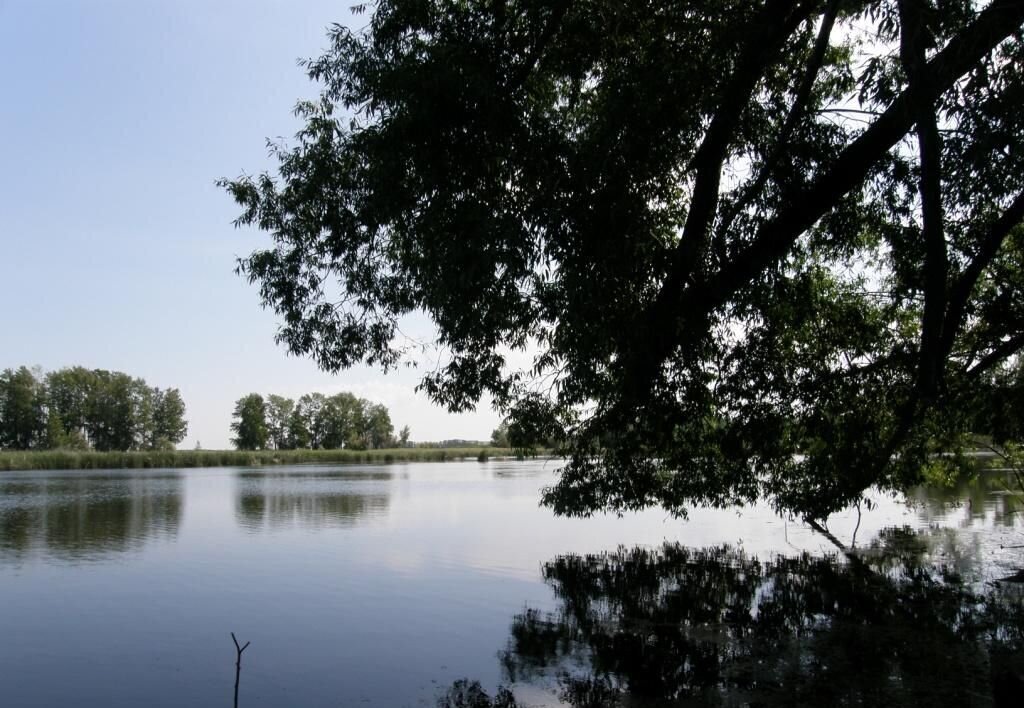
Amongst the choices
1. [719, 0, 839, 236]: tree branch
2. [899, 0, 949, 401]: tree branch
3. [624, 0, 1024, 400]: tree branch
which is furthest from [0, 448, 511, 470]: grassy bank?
[899, 0, 949, 401]: tree branch

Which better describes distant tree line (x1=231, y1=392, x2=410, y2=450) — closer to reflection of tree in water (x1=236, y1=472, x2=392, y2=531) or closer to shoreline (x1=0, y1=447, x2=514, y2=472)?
shoreline (x1=0, y1=447, x2=514, y2=472)

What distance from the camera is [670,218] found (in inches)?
345

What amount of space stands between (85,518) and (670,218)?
26.1 metres

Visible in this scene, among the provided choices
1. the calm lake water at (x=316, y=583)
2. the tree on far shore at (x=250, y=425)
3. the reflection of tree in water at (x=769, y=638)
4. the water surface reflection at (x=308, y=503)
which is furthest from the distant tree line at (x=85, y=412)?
the reflection of tree in water at (x=769, y=638)

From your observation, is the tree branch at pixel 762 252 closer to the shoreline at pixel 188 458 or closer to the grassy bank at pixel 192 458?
the shoreline at pixel 188 458

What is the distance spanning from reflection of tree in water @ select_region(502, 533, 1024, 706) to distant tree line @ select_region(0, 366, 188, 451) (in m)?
95.0

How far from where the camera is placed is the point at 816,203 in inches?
297

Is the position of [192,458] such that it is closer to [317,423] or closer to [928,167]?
[317,423]

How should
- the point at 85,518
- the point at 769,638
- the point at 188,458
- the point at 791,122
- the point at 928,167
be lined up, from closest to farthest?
→ the point at 928,167 → the point at 791,122 → the point at 769,638 → the point at 85,518 → the point at 188,458

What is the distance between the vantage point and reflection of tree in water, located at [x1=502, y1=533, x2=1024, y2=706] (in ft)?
26.0

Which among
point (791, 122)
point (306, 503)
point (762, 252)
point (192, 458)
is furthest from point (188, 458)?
point (791, 122)

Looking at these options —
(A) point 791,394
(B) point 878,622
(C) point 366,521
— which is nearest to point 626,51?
(A) point 791,394

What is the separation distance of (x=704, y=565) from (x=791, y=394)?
6728 millimetres

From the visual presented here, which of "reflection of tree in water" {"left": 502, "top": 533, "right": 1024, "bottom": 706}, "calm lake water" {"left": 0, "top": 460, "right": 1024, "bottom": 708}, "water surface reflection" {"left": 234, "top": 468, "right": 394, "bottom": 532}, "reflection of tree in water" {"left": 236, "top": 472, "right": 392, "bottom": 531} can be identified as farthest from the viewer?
"reflection of tree in water" {"left": 236, "top": 472, "right": 392, "bottom": 531}
